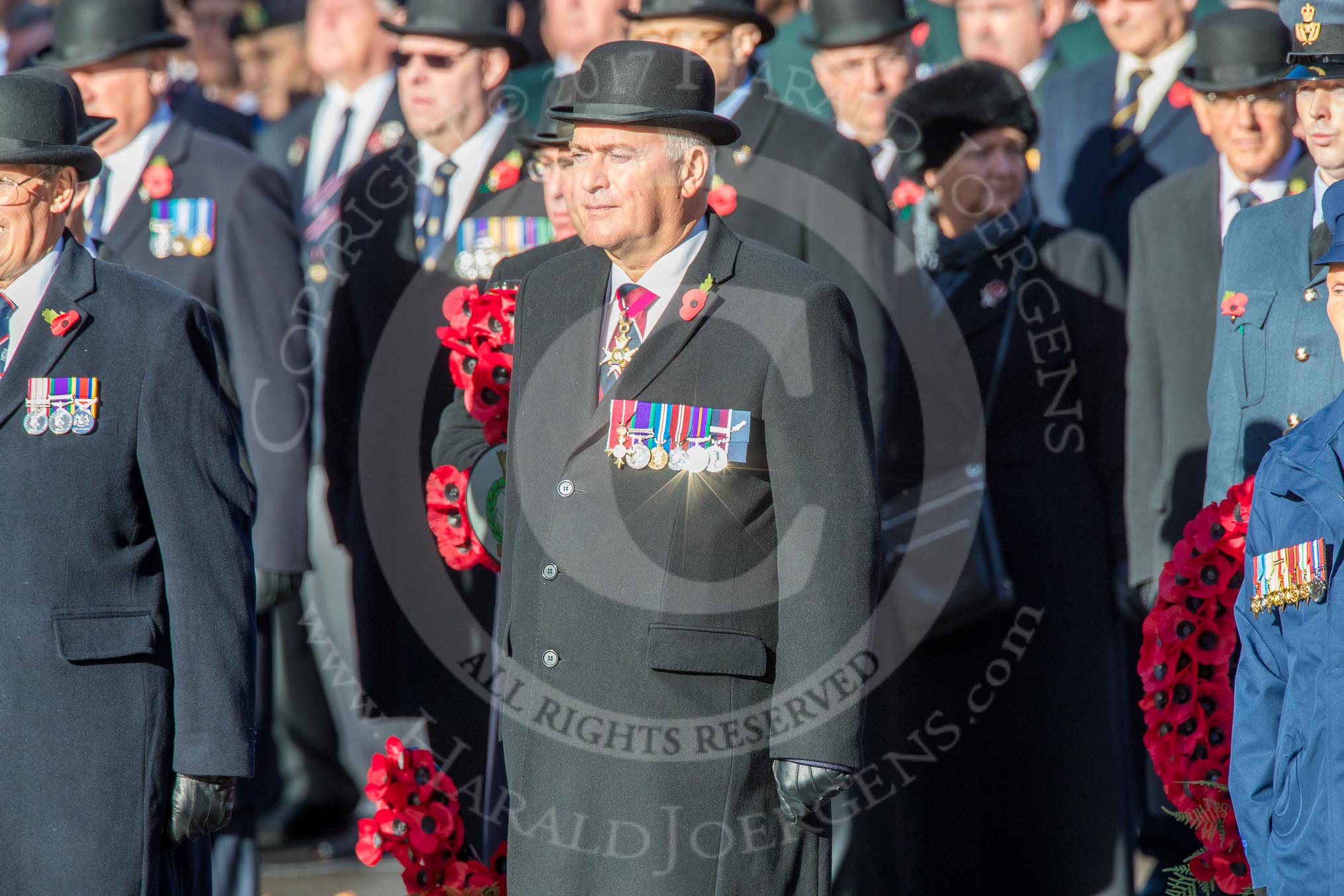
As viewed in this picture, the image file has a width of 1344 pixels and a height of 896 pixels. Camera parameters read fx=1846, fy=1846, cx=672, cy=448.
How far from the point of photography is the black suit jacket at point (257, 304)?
18.2ft

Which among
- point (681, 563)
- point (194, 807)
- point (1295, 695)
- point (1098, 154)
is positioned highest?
point (1098, 154)

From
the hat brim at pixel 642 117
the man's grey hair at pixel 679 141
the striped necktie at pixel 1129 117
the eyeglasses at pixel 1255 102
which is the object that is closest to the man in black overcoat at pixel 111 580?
the hat brim at pixel 642 117

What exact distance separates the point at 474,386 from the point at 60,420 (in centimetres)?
99

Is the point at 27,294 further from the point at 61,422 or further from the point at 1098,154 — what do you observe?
the point at 1098,154

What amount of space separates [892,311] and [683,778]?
218 centimetres

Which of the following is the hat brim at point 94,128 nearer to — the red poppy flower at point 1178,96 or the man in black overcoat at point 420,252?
the man in black overcoat at point 420,252

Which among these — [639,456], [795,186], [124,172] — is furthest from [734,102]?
[639,456]

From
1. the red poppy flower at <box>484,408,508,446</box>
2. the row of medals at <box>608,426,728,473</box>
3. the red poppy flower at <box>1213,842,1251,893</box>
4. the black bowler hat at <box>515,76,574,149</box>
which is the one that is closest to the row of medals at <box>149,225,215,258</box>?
the black bowler hat at <box>515,76,574,149</box>

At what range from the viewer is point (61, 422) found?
145 inches

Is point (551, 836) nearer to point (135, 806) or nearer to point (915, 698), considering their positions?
point (135, 806)

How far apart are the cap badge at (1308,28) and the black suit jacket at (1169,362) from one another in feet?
3.04

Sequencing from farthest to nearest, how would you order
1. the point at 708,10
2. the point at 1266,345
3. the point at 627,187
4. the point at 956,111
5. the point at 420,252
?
1. the point at 420,252
2. the point at 956,111
3. the point at 708,10
4. the point at 1266,345
5. the point at 627,187

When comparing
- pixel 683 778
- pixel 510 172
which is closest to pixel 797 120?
pixel 510 172

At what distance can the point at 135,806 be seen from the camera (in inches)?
145
